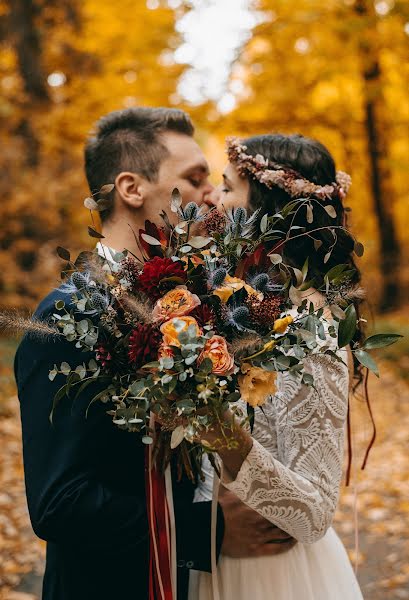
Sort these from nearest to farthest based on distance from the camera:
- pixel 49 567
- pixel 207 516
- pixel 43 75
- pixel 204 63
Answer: pixel 207 516 → pixel 49 567 → pixel 204 63 → pixel 43 75

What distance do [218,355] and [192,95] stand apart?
34.1 ft

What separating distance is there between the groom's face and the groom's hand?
4.40 ft

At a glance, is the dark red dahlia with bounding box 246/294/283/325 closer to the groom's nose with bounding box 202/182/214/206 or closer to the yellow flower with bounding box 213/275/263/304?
the yellow flower with bounding box 213/275/263/304

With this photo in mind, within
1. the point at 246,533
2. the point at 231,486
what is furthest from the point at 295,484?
the point at 246,533

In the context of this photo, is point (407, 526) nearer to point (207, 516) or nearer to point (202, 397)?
point (207, 516)

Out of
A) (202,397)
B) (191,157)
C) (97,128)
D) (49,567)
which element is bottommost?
(49,567)

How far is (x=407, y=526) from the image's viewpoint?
18.1 ft

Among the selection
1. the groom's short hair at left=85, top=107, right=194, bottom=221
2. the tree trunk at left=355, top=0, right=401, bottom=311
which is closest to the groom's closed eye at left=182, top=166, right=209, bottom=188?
the groom's short hair at left=85, top=107, right=194, bottom=221

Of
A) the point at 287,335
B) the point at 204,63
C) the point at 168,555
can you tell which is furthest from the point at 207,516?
the point at 204,63

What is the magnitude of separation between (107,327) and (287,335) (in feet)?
1.54

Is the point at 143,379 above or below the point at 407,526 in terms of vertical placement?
above

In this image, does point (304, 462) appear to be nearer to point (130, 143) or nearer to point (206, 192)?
point (206, 192)

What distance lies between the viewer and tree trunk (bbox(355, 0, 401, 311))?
9.40m

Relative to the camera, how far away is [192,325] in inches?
58.6
